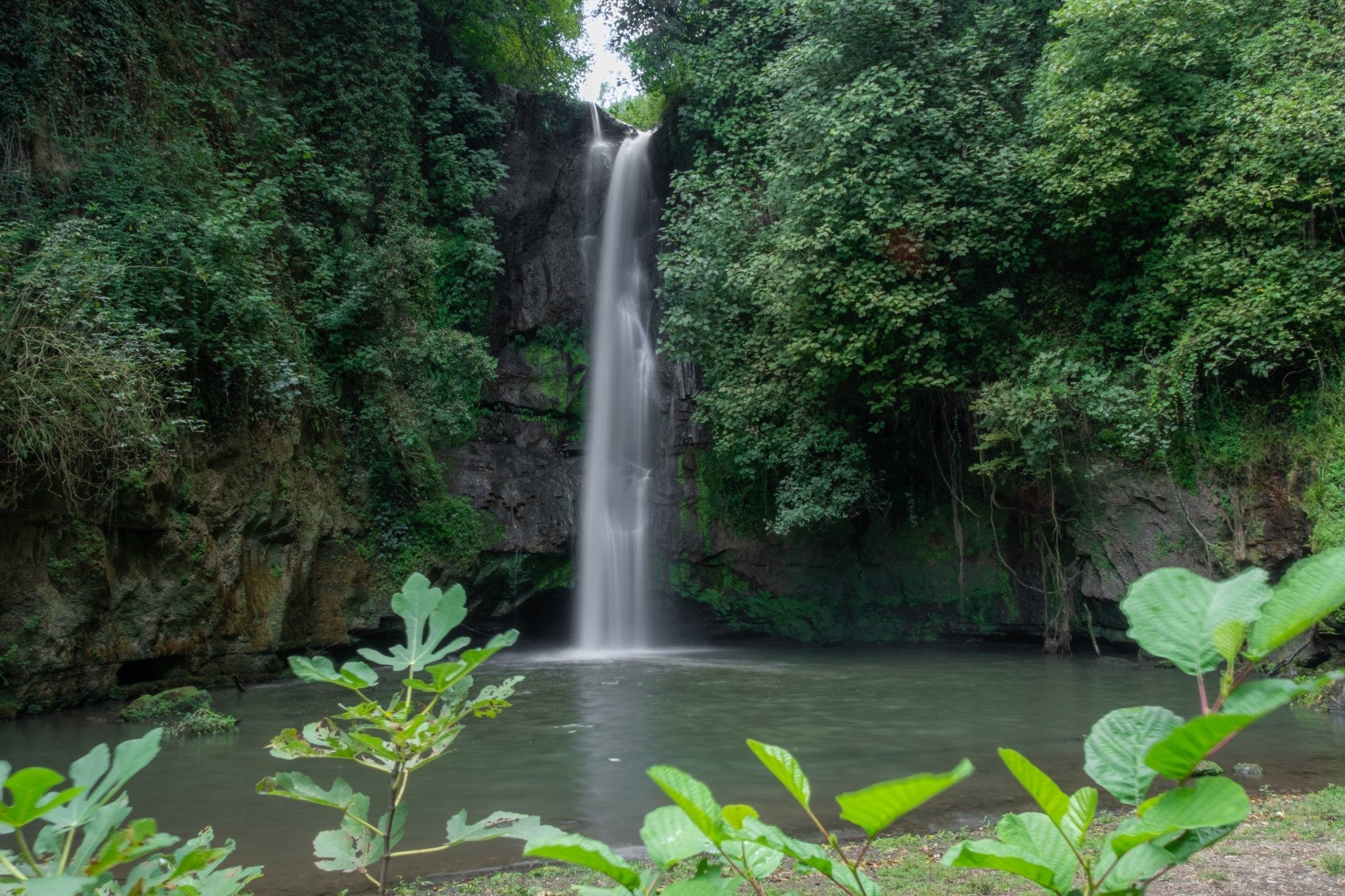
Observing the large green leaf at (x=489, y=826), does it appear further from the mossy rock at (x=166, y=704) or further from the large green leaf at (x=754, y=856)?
the mossy rock at (x=166, y=704)

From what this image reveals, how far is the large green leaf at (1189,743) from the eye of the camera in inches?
28.7

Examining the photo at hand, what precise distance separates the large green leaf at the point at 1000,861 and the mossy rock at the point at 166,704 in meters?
9.54

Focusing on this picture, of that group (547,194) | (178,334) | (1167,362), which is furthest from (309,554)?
(1167,362)

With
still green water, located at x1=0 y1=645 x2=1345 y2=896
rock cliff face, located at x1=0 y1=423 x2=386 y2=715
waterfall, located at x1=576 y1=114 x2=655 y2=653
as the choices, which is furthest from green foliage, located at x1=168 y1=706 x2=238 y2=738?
waterfall, located at x1=576 y1=114 x2=655 y2=653

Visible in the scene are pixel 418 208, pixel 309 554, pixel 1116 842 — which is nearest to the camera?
pixel 1116 842

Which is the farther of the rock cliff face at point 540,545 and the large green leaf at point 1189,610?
the rock cliff face at point 540,545

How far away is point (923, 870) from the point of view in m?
4.46

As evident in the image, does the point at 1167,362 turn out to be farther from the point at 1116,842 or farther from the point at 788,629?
the point at 1116,842

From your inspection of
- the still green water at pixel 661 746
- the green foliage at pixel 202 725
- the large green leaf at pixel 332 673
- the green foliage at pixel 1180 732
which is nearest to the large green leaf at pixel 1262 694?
the green foliage at pixel 1180 732

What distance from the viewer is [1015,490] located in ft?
45.5

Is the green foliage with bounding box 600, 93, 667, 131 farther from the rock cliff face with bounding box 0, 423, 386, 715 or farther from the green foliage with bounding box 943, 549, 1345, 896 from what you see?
the green foliage with bounding box 943, 549, 1345, 896

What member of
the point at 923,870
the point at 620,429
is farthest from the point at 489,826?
the point at 620,429

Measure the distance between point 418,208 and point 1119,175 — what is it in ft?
34.6

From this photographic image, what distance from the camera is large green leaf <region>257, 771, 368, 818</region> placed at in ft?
4.72
